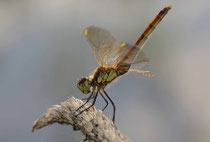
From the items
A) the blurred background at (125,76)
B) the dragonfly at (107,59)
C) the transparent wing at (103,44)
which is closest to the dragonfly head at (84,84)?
the dragonfly at (107,59)

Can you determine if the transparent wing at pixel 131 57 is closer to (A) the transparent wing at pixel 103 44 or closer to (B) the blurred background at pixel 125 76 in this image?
(A) the transparent wing at pixel 103 44

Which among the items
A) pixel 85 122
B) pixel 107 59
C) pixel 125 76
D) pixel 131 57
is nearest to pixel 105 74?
pixel 107 59

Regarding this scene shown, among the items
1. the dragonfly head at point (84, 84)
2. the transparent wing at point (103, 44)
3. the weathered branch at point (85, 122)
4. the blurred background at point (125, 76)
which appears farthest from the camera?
the blurred background at point (125, 76)

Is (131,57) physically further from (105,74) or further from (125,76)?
(125,76)

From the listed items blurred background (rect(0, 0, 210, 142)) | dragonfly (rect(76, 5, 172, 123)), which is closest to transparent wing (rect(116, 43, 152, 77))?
dragonfly (rect(76, 5, 172, 123))
